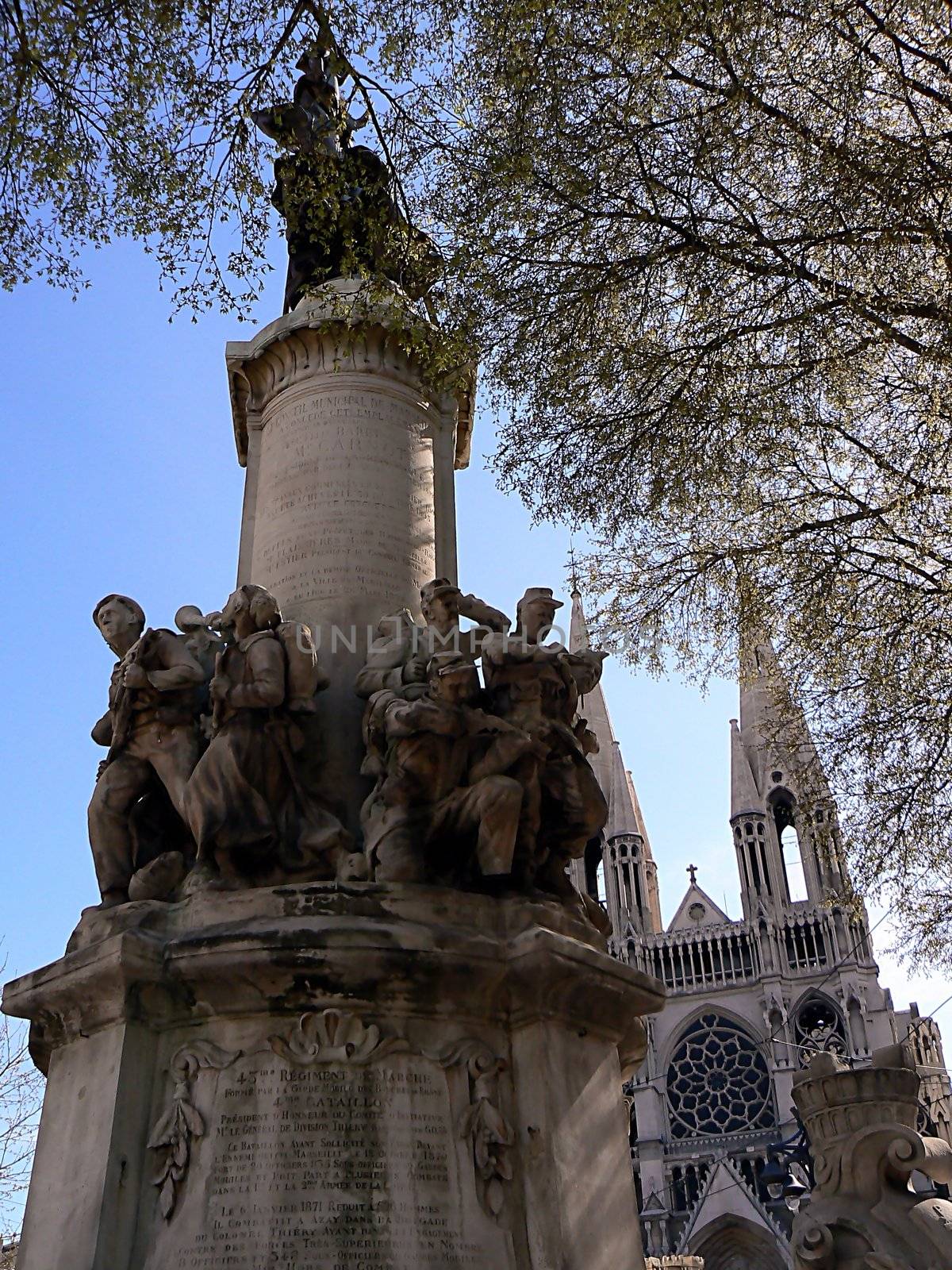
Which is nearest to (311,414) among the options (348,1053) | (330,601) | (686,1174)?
(330,601)

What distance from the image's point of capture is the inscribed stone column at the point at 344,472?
7324 millimetres

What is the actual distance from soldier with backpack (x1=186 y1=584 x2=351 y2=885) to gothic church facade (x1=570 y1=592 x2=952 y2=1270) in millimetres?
44371

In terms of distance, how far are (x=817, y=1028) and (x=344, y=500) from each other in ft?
190

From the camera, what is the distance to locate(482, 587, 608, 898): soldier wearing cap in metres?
6.23

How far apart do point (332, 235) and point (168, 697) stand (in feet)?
13.3

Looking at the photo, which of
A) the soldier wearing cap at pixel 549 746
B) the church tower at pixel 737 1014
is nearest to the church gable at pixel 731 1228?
the church tower at pixel 737 1014

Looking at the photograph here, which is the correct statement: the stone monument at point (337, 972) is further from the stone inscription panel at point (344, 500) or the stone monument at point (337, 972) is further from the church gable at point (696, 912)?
the church gable at point (696, 912)

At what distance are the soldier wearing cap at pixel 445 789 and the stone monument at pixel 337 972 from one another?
0.05 feet

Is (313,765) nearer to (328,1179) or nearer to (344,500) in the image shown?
(344,500)

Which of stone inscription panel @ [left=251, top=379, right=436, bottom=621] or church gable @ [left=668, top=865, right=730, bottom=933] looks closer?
stone inscription panel @ [left=251, top=379, right=436, bottom=621]

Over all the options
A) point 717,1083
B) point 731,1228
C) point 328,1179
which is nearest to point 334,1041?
point 328,1179

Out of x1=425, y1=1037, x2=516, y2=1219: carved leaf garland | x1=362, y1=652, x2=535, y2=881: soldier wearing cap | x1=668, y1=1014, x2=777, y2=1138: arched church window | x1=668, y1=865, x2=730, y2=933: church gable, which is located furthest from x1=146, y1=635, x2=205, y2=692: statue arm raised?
x1=668, y1=865, x2=730, y2=933: church gable

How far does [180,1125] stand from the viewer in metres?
5.25

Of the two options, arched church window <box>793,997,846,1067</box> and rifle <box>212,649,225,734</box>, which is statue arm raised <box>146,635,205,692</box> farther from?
arched church window <box>793,997,846,1067</box>
